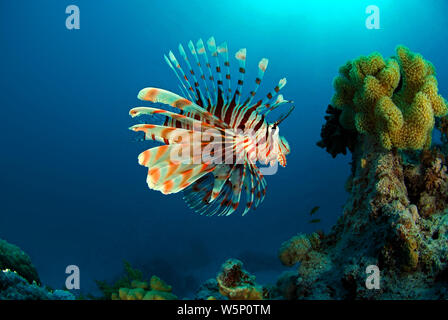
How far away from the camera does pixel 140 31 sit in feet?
225

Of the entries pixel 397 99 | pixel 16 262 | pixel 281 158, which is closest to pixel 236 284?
pixel 281 158

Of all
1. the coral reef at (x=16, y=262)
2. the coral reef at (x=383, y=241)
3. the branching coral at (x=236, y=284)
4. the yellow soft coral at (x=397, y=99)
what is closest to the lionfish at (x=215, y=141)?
the branching coral at (x=236, y=284)

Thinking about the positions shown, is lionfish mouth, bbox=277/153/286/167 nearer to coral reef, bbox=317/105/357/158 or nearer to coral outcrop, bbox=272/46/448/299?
coral outcrop, bbox=272/46/448/299

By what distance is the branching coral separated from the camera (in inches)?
131

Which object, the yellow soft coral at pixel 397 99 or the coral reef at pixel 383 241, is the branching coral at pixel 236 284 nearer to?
the coral reef at pixel 383 241

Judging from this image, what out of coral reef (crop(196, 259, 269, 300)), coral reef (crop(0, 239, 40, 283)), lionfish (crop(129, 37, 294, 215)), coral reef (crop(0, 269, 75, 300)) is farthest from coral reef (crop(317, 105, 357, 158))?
coral reef (crop(0, 239, 40, 283))

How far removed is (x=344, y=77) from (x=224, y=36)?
6317cm

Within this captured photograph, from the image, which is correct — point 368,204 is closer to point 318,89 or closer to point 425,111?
point 425,111

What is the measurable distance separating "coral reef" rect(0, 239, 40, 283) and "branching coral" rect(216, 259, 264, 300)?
17.5 feet

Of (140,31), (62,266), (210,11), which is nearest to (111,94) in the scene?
(140,31)

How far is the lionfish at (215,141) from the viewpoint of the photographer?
3215 millimetres

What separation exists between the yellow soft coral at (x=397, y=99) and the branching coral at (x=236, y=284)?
2881 millimetres
